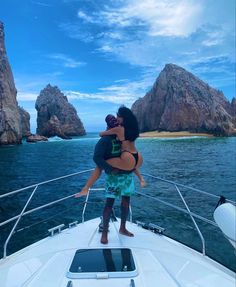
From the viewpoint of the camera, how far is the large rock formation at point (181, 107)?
105 meters

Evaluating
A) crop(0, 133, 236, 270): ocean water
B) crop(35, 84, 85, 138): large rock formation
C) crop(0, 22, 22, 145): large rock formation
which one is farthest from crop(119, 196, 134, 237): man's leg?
crop(35, 84, 85, 138): large rock formation

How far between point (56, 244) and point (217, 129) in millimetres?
100126

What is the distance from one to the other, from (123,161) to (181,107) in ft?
360

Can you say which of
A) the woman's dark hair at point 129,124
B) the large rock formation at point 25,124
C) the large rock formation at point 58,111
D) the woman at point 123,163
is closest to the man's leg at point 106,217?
the woman at point 123,163

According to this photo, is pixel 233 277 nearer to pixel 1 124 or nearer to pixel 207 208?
pixel 207 208

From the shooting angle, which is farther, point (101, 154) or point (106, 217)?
point (106, 217)

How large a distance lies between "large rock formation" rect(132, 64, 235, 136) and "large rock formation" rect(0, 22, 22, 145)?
56.1 meters

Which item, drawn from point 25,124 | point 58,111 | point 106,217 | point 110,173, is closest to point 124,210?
point 106,217

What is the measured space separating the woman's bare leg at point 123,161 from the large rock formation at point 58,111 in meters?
116

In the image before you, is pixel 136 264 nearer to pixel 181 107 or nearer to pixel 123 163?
pixel 123 163

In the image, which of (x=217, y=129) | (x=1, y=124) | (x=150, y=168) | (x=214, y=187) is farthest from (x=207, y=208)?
(x=217, y=129)

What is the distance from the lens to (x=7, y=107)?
75.4 m

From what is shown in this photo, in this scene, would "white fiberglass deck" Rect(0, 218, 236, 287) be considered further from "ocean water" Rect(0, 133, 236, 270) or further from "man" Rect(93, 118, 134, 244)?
"ocean water" Rect(0, 133, 236, 270)

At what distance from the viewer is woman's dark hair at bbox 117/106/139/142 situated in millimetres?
4281
